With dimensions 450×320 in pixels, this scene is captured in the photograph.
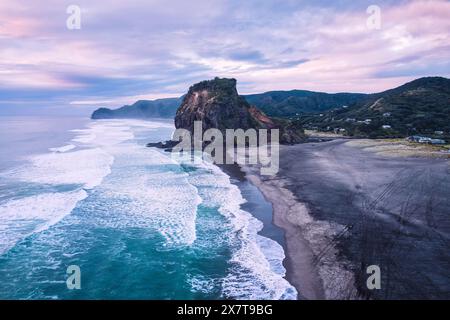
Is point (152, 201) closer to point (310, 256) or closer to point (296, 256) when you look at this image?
point (296, 256)

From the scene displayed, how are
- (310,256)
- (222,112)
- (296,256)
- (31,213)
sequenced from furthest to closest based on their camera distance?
(222,112) → (31,213) → (296,256) → (310,256)

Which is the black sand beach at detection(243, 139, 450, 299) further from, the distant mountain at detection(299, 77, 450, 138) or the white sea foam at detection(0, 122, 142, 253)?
the distant mountain at detection(299, 77, 450, 138)

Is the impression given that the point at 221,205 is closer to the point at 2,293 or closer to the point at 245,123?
the point at 2,293

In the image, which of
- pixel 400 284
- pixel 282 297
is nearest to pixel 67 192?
pixel 282 297

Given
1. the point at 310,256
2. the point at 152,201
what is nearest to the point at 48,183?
the point at 152,201

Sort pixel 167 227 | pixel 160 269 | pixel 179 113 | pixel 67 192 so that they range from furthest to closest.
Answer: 1. pixel 179 113
2. pixel 67 192
3. pixel 167 227
4. pixel 160 269
